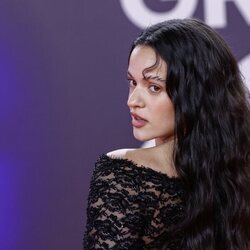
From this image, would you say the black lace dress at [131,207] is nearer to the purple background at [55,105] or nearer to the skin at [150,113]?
the skin at [150,113]

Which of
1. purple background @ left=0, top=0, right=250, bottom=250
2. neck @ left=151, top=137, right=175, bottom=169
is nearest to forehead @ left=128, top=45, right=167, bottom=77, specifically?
neck @ left=151, top=137, right=175, bottom=169

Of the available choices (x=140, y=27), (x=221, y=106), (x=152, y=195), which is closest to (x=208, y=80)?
(x=221, y=106)

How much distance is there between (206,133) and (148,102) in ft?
0.46

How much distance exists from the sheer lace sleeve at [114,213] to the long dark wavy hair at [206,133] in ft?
0.35

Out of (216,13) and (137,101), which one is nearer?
(137,101)

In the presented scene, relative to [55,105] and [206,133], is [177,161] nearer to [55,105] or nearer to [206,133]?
[206,133]

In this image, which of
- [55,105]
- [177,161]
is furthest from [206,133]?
[55,105]

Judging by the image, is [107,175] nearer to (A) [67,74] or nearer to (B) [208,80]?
(B) [208,80]

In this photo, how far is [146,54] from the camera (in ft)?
4.07

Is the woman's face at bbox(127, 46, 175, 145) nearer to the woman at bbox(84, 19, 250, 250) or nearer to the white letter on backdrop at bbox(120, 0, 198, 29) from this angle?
the woman at bbox(84, 19, 250, 250)

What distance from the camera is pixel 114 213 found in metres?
1.19

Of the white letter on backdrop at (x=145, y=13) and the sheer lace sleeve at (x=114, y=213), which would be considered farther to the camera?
the white letter on backdrop at (x=145, y=13)

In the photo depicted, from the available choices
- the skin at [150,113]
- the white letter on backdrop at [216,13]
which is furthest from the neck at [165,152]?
the white letter on backdrop at [216,13]

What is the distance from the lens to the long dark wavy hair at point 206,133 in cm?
122
